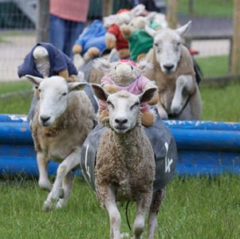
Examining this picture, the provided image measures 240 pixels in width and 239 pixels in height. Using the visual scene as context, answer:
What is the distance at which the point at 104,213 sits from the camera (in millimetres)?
8148

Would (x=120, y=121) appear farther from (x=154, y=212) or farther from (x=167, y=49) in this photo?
(x=167, y=49)

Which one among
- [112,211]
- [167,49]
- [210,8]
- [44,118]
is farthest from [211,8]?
[112,211]

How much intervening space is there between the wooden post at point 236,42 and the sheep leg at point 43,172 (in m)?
8.93

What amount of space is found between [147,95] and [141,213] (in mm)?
750

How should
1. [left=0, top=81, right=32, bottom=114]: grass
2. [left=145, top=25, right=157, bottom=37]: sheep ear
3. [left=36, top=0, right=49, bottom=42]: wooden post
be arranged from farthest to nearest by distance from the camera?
1. [left=36, top=0, right=49, bottom=42]: wooden post
2. [left=0, top=81, right=32, bottom=114]: grass
3. [left=145, top=25, right=157, bottom=37]: sheep ear

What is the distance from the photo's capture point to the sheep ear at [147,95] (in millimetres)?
6781

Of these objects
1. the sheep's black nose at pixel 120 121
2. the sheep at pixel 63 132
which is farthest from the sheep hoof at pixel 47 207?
the sheep's black nose at pixel 120 121

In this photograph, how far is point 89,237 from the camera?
23.6 feet

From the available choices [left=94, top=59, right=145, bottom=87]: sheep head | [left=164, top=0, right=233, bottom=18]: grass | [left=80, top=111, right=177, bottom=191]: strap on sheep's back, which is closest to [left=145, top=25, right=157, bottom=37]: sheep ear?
[left=80, top=111, right=177, bottom=191]: strap on sheep's back

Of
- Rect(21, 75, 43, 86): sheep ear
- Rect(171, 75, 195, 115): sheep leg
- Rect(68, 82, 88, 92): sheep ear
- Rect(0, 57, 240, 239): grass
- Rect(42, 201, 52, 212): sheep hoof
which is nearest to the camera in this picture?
Rect(0, 57, 240, 239): grass

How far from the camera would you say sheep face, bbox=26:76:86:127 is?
8250 mm

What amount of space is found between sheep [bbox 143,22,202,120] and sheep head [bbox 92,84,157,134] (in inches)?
140

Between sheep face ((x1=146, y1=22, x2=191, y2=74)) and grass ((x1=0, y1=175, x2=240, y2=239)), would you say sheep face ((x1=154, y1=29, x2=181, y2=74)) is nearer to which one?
sheep face ((x1=146, y1=22, x2=191, y2=74))

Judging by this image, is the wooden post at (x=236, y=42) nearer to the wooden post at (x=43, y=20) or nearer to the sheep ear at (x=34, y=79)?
the wooden post at (x=43, y=20)
